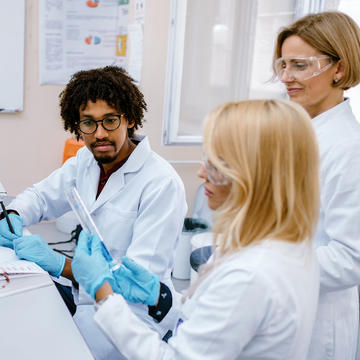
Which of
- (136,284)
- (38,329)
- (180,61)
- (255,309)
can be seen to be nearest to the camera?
(255,309)

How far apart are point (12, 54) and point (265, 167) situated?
2.16 metres

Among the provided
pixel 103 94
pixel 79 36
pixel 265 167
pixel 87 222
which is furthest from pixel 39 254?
pixel 79 36

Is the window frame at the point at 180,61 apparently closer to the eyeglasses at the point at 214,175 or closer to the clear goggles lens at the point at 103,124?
the clear goggles lens at the point at 103,124

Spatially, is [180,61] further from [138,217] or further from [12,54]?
[138,217]

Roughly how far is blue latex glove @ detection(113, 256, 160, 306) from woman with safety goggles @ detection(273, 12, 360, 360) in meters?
0.43

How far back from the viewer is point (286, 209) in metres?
0.79

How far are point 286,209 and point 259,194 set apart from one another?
58 mm

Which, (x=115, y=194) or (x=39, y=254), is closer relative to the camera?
(x=39, y=254)

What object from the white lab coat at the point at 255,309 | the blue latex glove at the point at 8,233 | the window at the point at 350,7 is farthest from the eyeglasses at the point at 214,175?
the window at the point at 350,7

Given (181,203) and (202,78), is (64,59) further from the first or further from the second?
(181,203)

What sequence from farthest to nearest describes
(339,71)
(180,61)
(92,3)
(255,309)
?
(180,61) → (92,3) → (339,71) → (255,309)

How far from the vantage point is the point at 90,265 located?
3.30 feet

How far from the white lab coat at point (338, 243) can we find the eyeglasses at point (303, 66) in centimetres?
17

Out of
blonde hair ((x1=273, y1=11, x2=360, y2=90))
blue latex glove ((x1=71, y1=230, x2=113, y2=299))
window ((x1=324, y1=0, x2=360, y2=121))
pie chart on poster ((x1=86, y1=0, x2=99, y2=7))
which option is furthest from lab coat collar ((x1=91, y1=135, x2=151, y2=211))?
window ((x1=324, y1=0, x2=360, y2=121))
